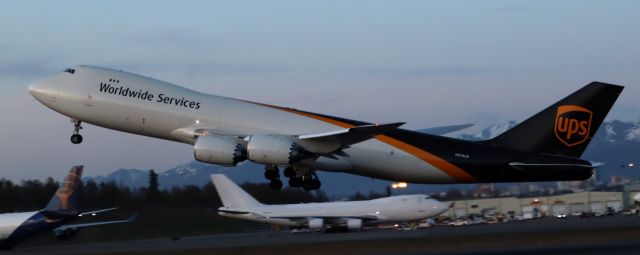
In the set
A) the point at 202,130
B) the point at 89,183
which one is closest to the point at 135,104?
the point at 202,130

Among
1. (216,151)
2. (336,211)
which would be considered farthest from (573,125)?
(336,211)

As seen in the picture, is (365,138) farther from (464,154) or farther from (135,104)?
(135,104)

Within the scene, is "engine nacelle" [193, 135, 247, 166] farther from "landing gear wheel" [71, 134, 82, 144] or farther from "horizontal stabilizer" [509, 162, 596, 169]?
"horizontal stabilizer" [509, 162, 596, 169]

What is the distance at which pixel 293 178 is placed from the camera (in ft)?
155

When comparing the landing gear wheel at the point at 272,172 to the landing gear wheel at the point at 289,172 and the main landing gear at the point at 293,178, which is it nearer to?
the main landing gear at the point at 293,178

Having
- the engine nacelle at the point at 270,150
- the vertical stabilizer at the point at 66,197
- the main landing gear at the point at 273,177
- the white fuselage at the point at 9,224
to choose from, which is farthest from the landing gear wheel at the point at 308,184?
the vertical stabilizer at the point at 66,197

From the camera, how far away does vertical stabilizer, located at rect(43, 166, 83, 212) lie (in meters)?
58.0

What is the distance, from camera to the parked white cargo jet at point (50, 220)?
53.7 m

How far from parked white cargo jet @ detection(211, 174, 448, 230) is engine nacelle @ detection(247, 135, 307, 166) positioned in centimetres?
1988

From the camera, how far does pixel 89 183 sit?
78.6 meters

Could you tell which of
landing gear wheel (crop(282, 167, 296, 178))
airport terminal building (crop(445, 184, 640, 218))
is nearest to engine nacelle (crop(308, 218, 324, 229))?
landing gear wheel (crop(282, 167, 296, 178))

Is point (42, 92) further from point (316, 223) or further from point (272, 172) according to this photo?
point (316, 223)

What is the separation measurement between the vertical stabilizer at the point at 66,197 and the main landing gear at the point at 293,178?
15.9 meters

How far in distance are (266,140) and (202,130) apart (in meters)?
2.91
